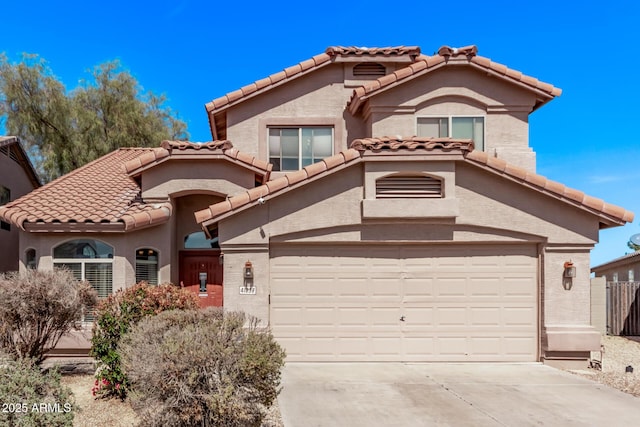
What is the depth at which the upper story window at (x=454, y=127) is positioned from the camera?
562 inches

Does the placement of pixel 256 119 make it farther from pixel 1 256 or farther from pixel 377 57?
pixel 1 256

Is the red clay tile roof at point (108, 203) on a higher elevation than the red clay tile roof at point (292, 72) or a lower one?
lower

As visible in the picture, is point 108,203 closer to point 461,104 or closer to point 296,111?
point 296,111

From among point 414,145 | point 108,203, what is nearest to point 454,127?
point 414,145

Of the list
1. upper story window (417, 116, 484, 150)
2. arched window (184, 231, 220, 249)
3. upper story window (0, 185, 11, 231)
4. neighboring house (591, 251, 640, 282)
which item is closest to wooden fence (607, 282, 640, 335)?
neighboring house (591, 251, 640, 282)

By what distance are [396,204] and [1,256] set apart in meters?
13.2

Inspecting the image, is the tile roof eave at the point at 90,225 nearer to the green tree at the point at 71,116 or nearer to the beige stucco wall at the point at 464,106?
the beige stucco wall at the point at 464,106

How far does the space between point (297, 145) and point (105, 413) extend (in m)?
9.19

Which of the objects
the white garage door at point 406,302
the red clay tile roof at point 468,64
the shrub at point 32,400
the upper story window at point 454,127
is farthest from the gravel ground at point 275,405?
the red clay tile roof at point 468,64

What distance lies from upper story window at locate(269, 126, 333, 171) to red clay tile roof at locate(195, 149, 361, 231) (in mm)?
3779

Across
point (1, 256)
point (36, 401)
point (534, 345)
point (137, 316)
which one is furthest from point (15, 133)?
point (534, 345)

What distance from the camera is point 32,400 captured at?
250 inches

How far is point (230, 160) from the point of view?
13055mm

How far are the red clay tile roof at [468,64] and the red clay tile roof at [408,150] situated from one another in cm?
310
